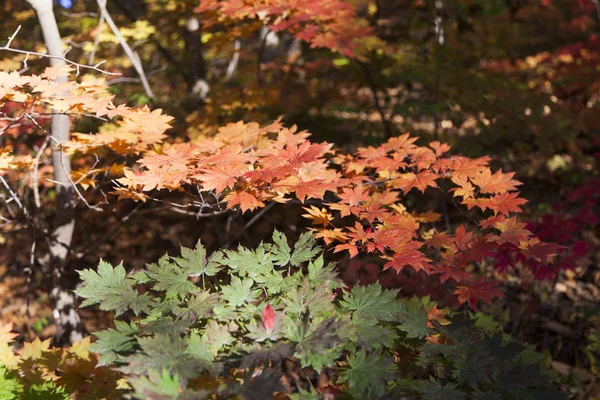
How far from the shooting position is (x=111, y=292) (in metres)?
1.99

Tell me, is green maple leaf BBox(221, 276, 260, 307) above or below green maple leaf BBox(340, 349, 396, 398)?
above

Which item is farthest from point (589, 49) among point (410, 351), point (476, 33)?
point (410, 351)

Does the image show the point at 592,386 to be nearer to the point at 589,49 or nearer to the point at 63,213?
the point at 63,213

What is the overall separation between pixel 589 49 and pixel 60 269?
7.53 metres

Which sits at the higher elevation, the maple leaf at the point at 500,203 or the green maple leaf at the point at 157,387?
the green maple leaf at the point at 157,387

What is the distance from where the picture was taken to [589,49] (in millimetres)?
6992

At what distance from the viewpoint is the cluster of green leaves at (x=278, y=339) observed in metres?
1.65

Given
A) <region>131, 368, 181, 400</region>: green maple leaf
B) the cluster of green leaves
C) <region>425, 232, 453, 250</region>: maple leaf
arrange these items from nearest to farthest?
<region>131, 368, 181, 400</region>: green maple leaf
the cluster of green leaves
<region>425, 232, 453, 250</region>: maple leaf

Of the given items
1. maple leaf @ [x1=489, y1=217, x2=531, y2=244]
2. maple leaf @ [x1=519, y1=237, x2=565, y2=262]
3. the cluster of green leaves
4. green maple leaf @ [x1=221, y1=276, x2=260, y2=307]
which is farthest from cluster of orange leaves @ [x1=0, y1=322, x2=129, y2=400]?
maple leaf @ [x1=519, y1=237, x2=565, y2=262]

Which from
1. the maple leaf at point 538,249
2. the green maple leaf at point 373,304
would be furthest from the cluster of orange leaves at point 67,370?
the maple leaf at point 538,249

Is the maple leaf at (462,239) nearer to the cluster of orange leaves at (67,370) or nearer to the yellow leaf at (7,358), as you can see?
the cluster of orange leaves at (67,370)

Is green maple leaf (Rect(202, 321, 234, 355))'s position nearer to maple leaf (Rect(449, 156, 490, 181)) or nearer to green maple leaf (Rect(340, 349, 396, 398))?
green maple leaf (Rect(340, 349, 396, 398))

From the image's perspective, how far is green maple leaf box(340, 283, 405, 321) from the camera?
6.39 ft

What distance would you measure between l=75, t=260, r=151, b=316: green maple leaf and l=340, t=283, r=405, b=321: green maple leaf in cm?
85
